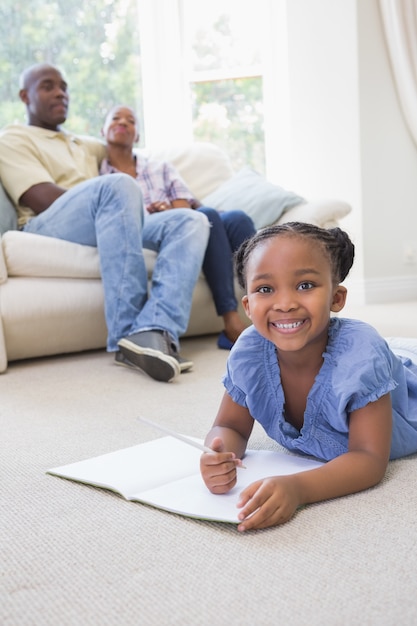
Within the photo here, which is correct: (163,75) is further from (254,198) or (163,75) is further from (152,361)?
(152,361)

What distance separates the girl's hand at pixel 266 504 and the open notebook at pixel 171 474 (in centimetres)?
2

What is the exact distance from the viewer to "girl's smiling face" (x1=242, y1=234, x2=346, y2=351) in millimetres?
1092

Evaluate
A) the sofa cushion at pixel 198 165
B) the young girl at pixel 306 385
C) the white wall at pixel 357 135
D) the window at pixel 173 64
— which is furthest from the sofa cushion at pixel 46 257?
the window at pixel 173 64

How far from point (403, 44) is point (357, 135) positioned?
1.62 feet

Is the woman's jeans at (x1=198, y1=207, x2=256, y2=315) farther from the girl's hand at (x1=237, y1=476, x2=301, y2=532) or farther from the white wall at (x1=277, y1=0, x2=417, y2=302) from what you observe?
the girl's hand at (x1=237, y1=476, x2=301, y2=532)

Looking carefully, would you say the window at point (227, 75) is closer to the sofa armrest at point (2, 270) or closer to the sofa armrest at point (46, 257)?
the sofa armrest at point (46, 257)

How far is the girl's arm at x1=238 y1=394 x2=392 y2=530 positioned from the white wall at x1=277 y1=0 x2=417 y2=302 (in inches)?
108

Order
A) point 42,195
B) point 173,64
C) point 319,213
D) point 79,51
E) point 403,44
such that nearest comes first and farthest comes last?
point 42,195
point 319,213
point 403,44
point 79,51
point 173,64

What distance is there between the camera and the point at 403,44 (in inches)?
146

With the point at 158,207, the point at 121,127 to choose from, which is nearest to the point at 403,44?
the point at 121,127

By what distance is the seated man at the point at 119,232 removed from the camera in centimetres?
219

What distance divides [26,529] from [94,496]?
0.14m

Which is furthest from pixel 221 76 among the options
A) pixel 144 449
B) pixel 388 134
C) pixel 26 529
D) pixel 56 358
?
pixel 26 529

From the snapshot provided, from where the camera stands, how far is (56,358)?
2.50m
